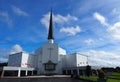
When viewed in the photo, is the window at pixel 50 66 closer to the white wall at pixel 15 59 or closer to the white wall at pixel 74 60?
the white wall at pixel 74 60

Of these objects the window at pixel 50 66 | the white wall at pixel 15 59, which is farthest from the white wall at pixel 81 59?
the white wall at pixel 15 59

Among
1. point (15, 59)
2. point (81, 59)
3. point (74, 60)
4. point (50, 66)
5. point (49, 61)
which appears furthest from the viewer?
point (81, 59)

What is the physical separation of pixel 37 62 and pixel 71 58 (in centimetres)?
1198

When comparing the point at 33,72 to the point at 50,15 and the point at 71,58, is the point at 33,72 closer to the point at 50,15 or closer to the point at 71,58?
the point at 71,58

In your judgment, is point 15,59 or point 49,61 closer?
point 49,61

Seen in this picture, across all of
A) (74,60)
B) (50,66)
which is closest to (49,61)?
(50,66)

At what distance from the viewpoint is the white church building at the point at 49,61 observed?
2041 inches

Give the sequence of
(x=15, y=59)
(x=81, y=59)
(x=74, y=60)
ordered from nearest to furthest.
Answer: (x=74, y=60)
(x=15, y=59)
(x=81, y=59)

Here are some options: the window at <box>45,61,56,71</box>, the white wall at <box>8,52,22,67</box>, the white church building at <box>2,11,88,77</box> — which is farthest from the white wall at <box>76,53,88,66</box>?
the white wall at <box>8,52,22,67</box>

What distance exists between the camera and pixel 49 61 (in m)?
51.8

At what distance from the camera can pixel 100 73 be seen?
48.6ft

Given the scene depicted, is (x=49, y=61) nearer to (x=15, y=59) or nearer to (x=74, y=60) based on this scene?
(x=74, y=60)

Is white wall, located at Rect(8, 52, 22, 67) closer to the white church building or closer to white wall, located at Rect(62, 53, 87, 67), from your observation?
the white church building

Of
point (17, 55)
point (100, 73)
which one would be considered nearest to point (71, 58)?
point (17, 55)
